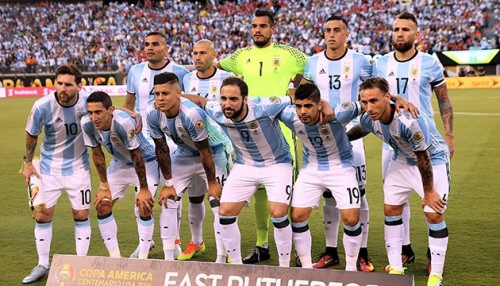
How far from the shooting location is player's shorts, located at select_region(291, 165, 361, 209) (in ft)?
19.4

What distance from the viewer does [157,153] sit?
20.9ft

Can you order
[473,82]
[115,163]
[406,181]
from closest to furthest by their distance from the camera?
1. [406,181]
2. [115,163]
3. [473,82]

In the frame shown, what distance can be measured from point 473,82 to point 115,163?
2734 cm

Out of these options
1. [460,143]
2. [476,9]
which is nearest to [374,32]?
[476,9]

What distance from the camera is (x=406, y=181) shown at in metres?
5.91

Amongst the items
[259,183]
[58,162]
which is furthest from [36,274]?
[259,183]

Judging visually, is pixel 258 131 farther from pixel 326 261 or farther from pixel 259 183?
pixel 326 261

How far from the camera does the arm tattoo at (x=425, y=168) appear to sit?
5.51 metres

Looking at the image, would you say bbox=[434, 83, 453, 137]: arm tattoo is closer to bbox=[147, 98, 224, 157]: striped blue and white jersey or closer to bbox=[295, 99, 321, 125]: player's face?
bbox=[295, 99, 321, 125]: player's face

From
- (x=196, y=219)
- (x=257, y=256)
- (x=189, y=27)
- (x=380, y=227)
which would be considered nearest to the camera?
(x=257, y=256)

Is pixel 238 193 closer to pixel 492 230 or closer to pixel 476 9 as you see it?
pixel 492 230

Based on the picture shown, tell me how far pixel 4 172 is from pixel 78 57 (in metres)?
28.3

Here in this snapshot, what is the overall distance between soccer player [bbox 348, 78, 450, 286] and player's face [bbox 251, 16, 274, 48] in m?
1.62

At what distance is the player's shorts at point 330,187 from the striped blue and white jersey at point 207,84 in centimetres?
157
